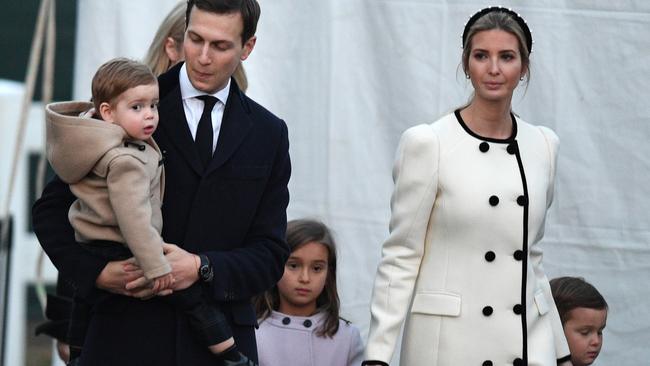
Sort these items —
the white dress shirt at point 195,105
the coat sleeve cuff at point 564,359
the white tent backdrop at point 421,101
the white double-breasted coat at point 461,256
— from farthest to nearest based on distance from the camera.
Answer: the white tent backdrop at point 421,101 < the coat sleeve cuff at point 564,359 < the white double-breasted coat at point 461,256 < the white dress shirt at point 195,105

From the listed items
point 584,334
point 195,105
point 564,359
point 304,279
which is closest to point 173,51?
point 195,105

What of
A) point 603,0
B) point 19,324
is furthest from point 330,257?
point 19,324

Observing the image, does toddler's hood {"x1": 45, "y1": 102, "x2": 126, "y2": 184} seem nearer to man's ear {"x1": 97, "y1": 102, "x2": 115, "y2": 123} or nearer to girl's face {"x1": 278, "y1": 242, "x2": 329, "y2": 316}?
man's ear {"x1": 97, "y1": 102, "x2": 115, "y2": 123}

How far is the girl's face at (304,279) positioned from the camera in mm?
4883

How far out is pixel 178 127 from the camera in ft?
12.5

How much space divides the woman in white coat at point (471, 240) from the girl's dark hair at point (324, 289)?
31.3 inches

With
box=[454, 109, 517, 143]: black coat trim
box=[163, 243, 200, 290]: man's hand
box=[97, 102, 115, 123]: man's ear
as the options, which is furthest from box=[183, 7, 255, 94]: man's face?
box=[454, 109, 517, 143]: black coat trim

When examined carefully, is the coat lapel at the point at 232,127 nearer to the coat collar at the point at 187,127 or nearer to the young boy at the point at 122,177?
the coat collar at the point at 187,127

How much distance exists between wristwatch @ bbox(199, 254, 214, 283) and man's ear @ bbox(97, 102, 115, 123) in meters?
0.41

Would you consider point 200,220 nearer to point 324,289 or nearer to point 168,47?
point 168,47

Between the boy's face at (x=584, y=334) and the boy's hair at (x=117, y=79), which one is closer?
the boy's hair at (x=117, y=79)

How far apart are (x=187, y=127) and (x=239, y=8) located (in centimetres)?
33

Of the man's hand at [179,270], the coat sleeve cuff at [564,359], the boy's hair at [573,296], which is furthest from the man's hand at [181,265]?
the boy's hair at [573,296]

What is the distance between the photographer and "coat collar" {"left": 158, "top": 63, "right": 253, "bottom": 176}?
3777mm
